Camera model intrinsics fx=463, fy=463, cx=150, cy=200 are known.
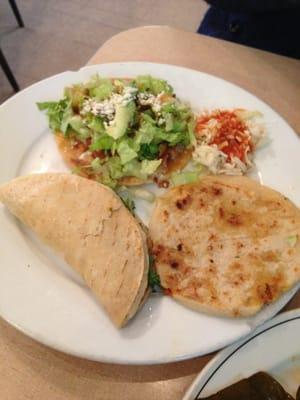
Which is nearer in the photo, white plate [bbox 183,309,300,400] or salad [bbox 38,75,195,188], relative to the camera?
white plate [bbox 183,309,300,400]

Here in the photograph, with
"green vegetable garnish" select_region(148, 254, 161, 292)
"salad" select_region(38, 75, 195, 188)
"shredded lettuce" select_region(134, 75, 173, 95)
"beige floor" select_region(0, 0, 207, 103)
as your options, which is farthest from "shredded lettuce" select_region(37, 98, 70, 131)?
"beige floor" select_region(0, 0, 207, 103)

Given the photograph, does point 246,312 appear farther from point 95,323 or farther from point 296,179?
point 296,179

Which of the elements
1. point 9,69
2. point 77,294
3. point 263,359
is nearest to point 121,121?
point 77,294

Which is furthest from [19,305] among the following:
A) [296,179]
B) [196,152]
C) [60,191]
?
[296,179]

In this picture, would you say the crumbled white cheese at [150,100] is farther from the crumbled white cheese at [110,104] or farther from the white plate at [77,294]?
the white plate at [77,294]

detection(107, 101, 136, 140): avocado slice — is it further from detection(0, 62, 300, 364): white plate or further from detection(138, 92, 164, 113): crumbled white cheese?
detection(0, 62, 300, 364): white plate

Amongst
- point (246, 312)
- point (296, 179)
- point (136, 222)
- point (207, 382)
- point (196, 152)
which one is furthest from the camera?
point (196, 152)
